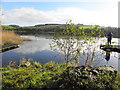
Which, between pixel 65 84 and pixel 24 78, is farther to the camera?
pixel 24 78

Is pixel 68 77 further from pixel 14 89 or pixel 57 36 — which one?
pixel 57 36

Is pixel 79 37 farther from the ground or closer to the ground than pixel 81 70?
farther from the ground

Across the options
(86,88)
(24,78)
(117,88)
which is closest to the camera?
(86,88)

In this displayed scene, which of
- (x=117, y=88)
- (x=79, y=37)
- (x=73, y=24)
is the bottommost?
(x=117, y=88)

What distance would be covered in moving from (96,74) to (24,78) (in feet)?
8.18

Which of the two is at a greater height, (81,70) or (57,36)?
(57,36)

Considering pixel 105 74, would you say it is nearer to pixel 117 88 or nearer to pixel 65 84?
pixel 117 88

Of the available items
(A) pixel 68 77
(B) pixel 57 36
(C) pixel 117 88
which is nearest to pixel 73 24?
(B) pixel 57 36

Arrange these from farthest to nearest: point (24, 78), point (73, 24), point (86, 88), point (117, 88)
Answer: point (73, 24), point (24, 78), point (117, 88), point (86, 88)

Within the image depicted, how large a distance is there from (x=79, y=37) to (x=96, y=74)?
2.48m

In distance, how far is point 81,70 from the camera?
406 cm

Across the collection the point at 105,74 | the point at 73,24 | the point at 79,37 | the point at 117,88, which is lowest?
the point at 117,88

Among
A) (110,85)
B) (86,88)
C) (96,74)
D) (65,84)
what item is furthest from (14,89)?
(110,85)

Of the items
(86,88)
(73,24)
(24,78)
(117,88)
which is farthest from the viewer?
(73,24)
